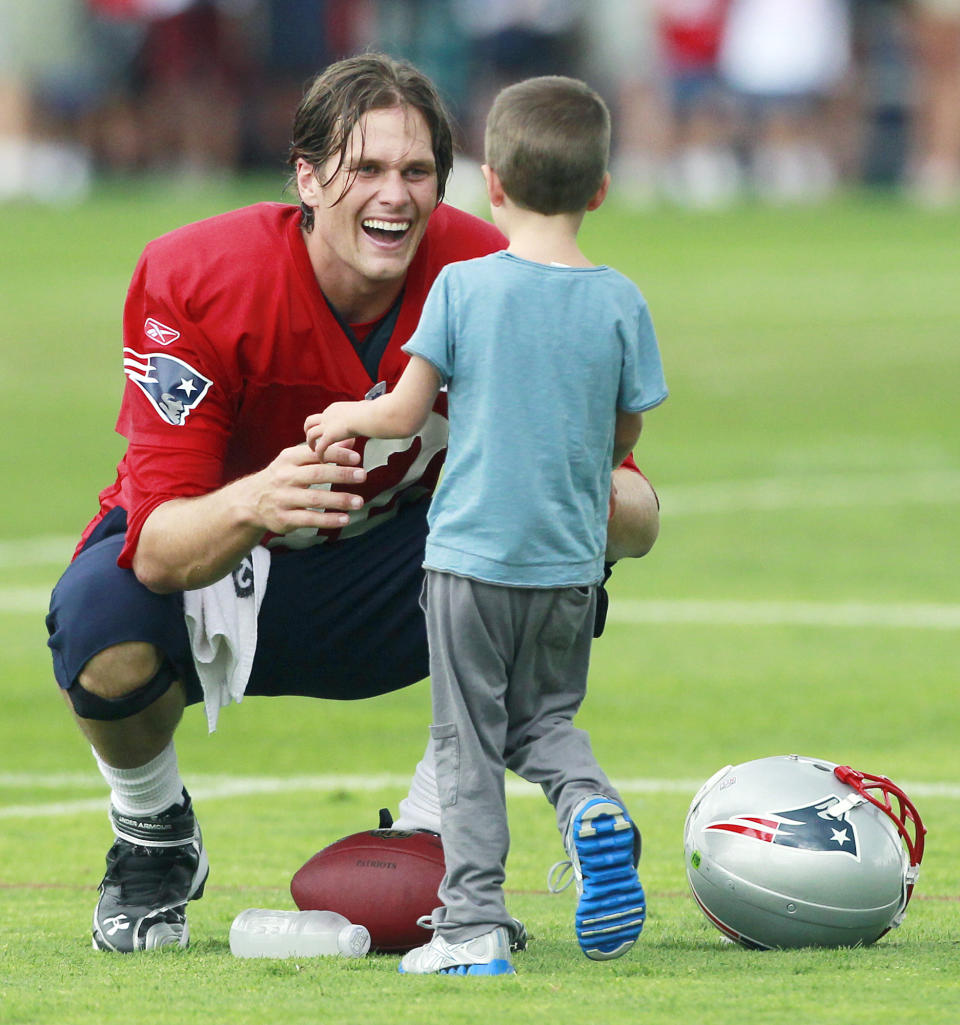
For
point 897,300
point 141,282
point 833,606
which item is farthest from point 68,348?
point 141,282

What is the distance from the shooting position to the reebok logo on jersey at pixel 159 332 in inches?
183

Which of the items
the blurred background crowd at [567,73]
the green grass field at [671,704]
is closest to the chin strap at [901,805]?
the green grass field at [671,704]

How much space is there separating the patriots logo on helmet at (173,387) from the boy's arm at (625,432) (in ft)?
2.95

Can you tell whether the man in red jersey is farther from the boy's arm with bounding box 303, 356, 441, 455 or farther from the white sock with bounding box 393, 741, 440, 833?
the boy's arm with bounding box 303, 356, 441, 455

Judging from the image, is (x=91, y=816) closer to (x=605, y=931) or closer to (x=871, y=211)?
(x=605, y=931)

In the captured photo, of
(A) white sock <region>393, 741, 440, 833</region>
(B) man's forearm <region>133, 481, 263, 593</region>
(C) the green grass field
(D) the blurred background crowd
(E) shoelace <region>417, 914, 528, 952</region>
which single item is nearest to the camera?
(C) the green grass field

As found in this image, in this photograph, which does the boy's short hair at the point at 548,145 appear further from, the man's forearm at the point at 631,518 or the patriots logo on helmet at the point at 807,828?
the patriots logo on helmet at the point at 807,828

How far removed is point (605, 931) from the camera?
3.97 metres


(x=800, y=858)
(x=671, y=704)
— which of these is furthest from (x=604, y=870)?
(x=671, y=704)

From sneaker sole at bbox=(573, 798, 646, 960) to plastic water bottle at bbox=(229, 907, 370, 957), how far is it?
0.57 metres

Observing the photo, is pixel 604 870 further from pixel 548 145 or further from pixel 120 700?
pixel 548 145

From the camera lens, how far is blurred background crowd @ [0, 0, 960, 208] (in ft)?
92.2

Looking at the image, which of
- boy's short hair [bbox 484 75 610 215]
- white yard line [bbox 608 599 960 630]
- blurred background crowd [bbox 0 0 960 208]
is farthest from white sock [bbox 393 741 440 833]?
blurred background crowd [bbox 0 0 960 208]

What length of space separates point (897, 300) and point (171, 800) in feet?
50.2
